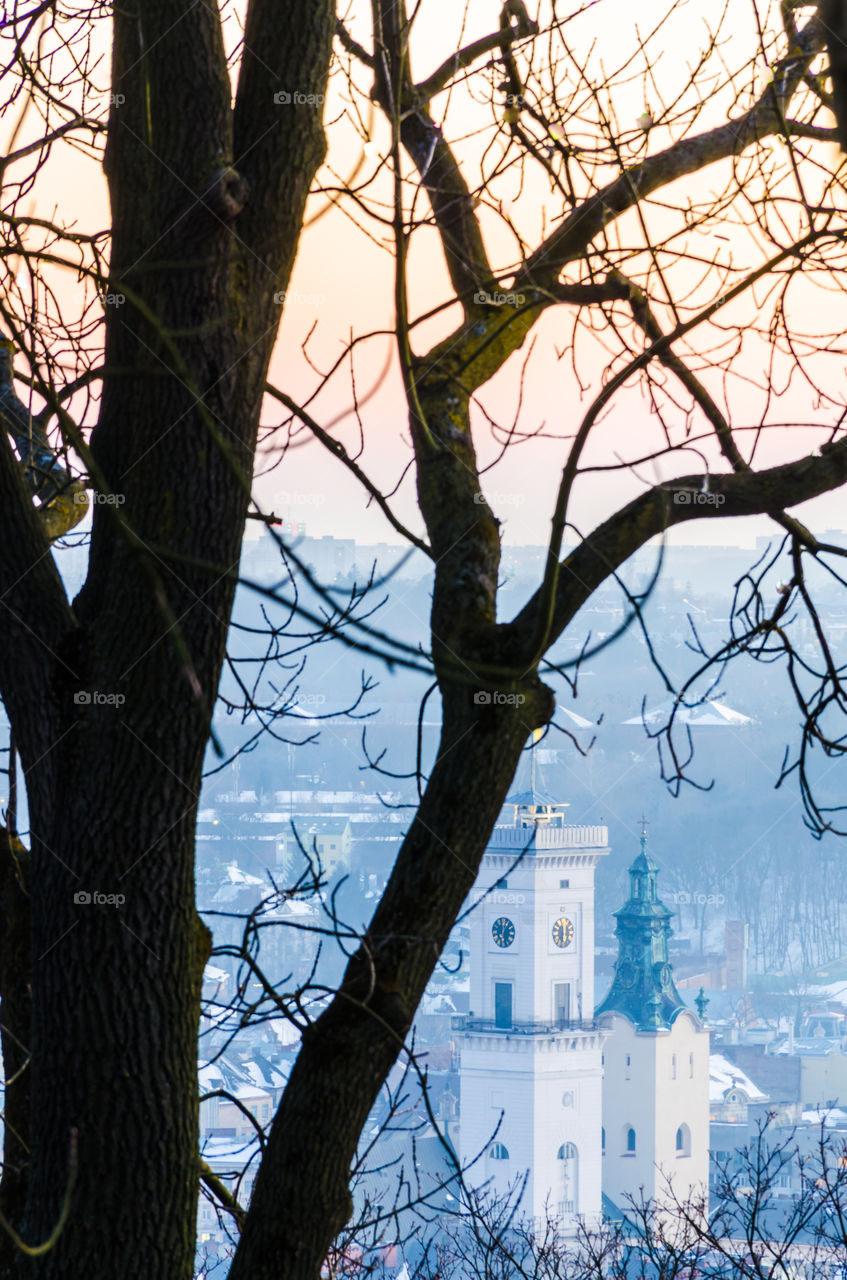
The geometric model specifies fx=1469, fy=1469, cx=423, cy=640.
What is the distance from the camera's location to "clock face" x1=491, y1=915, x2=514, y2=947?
99.9 ft

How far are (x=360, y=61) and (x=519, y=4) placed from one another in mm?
359

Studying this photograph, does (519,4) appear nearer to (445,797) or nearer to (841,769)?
(445,797)

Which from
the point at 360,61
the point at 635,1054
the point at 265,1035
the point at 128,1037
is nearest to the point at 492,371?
the point at 360,61

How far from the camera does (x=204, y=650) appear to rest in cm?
149

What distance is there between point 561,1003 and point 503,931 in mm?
2304

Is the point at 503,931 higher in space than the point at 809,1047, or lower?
higher

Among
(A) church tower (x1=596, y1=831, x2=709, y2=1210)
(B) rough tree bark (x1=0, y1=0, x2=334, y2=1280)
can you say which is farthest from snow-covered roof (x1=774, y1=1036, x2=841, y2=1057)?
(B) rough tree bark (x1=0, y1=0, x2=334, y2=1280)

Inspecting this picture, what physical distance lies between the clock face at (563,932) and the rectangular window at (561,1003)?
0.87m

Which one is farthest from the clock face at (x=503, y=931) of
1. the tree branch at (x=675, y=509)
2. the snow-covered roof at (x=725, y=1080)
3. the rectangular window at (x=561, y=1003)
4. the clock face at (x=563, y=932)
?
the tree branch at (x=675, y=509)
